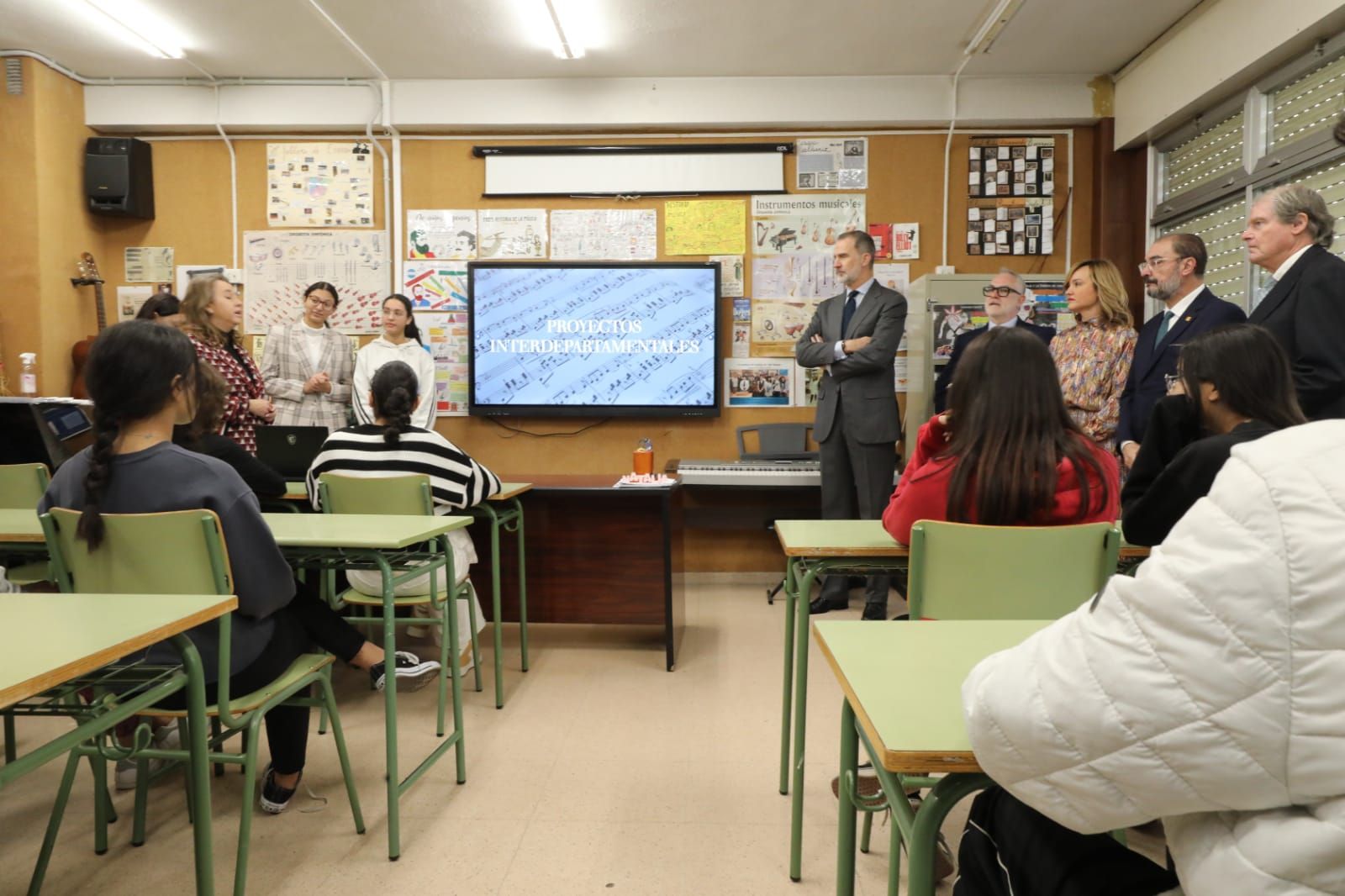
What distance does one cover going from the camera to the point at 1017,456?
1.63 m

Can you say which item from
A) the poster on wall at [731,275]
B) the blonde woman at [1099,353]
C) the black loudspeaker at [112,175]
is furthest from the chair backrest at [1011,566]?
the black loudspeaker at [112,175]

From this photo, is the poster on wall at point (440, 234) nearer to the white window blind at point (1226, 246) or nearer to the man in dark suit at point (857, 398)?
the man in dark suit at point (857, 398)

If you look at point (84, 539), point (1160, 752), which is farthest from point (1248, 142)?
point (84, 539)

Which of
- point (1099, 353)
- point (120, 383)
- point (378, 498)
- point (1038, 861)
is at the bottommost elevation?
point (1038, 861)

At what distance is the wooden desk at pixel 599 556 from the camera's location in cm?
340

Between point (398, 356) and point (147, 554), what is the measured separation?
3095 mm

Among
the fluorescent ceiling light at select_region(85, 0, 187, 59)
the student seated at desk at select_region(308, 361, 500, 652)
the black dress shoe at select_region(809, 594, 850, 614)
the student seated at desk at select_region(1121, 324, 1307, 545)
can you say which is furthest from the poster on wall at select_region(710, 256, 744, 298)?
the student seated at desk at select_region(1121, 324, 1307, 545)

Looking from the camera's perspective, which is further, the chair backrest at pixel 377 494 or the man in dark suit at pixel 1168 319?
the man in dark suit at pixel 1168 319

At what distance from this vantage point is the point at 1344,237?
319 centimetres

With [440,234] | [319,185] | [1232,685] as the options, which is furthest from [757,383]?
[1232,685]

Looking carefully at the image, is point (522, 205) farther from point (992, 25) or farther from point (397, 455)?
point (397, 455)

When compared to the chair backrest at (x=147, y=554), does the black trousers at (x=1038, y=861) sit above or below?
below

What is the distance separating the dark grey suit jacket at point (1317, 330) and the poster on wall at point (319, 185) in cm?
452

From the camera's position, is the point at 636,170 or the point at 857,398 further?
the point at 636,170
